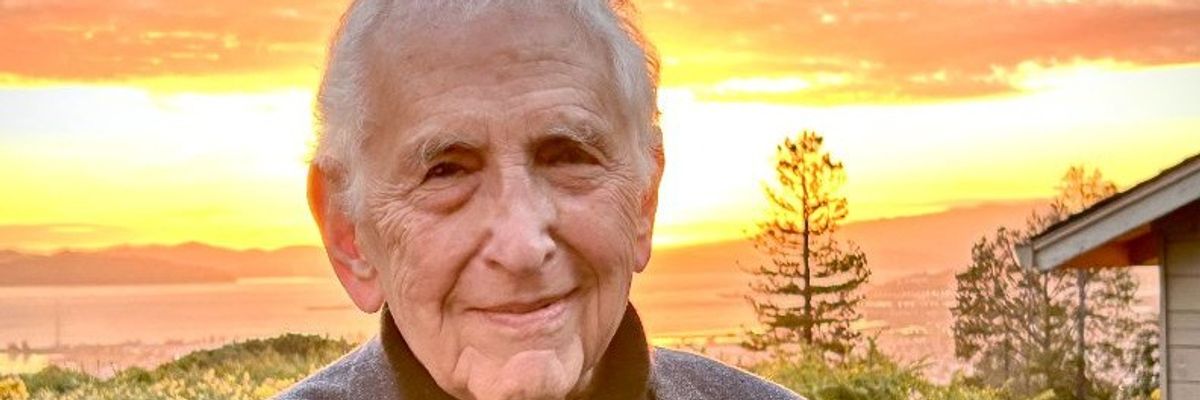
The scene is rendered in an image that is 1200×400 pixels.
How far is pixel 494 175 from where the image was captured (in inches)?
79.9

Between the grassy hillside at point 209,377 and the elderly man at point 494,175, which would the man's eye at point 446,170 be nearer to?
the elderly man at point 494,175

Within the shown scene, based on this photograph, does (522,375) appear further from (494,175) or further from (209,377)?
(209,377)

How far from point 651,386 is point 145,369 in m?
7.69

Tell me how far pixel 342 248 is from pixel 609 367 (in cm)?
40

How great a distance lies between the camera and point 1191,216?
30.9ft

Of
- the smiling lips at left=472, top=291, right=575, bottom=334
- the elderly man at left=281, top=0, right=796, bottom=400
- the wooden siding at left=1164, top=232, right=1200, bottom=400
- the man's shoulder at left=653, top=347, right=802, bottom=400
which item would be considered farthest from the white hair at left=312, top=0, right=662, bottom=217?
the wooden siding at left=1164, top=232, right=1200, bottom=400

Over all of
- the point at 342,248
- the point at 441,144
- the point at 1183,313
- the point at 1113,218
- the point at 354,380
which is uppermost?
the point at 1113,218

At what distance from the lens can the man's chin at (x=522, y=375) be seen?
209 cm

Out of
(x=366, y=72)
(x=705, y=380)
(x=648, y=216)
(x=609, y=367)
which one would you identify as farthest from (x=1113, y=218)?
(x=366, y=72)

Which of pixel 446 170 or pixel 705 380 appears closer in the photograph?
pixel 446 170

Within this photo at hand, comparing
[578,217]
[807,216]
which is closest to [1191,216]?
[807,216]

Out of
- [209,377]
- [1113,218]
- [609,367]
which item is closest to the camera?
[609,367]

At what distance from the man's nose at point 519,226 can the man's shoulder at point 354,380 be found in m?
0.42

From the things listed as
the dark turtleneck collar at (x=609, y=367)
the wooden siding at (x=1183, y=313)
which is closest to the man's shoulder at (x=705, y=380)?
the dark turtleneck collar at (x=609, y=367)
